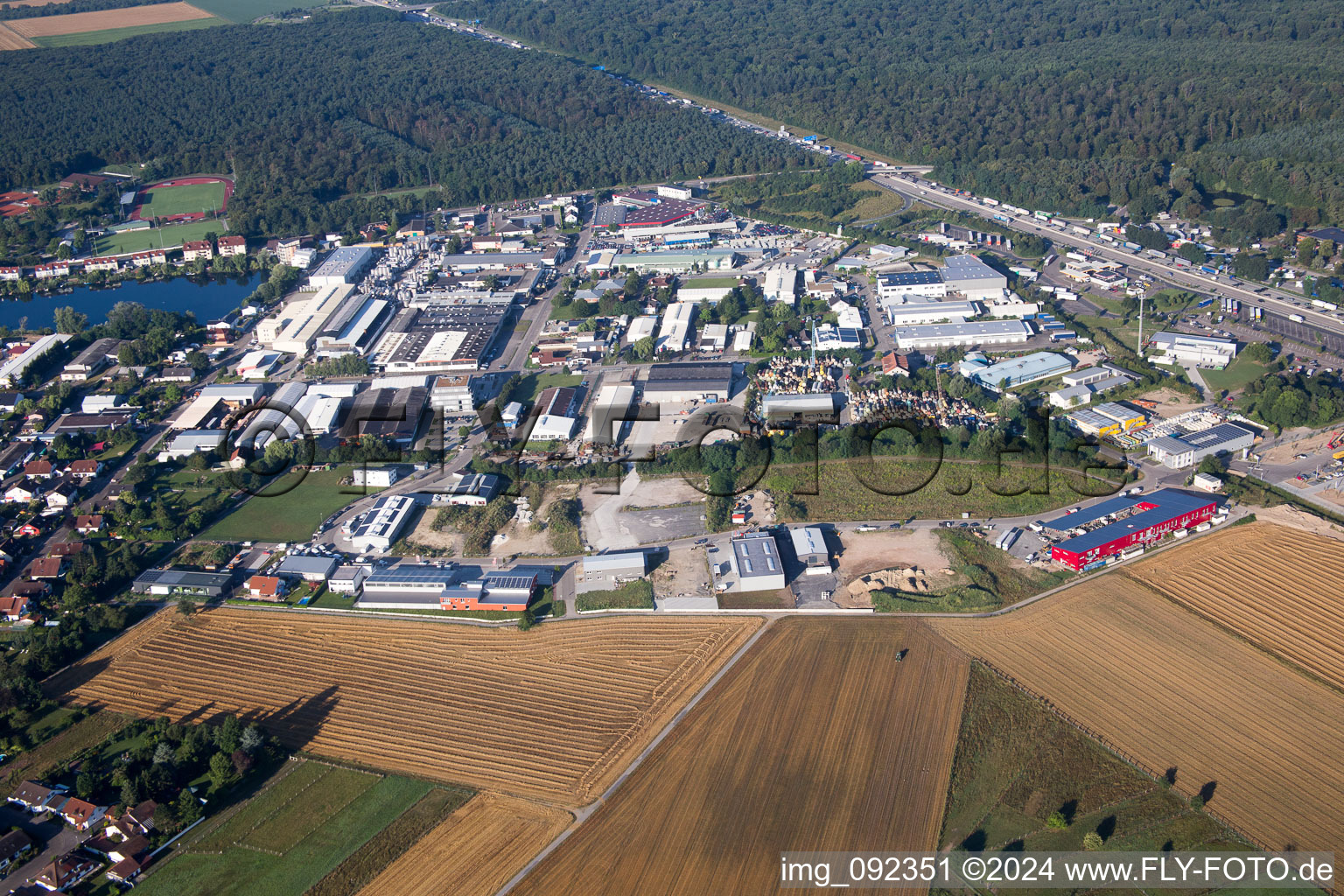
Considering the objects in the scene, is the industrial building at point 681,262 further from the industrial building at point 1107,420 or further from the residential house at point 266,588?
the residential house at point 266,588

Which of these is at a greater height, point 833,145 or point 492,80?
point 492,80

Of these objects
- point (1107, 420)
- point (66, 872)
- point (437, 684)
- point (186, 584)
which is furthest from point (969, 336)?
point (66, 872)

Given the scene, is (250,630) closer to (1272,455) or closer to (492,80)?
(1272,455)

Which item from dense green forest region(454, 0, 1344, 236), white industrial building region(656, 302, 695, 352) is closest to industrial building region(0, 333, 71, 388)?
white industrial building region(656, 302, 695, 352)

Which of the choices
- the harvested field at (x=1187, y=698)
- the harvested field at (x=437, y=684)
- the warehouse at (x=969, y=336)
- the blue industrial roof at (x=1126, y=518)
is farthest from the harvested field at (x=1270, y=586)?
the warehouse at (x=969, y=336)

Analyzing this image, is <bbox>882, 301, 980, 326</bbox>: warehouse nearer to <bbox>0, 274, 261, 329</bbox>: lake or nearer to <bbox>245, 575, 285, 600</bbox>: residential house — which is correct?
<bbox>245, 575, 285, 600</bbox>: residential house

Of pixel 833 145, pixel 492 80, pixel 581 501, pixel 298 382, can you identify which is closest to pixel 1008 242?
pixel 833 145

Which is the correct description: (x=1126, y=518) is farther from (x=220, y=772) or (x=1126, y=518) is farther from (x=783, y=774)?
(x=220, y=772)
